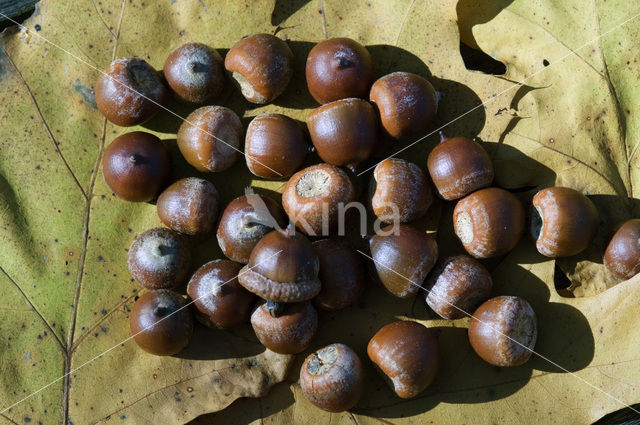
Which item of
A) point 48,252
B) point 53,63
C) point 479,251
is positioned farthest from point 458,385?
point 53,63

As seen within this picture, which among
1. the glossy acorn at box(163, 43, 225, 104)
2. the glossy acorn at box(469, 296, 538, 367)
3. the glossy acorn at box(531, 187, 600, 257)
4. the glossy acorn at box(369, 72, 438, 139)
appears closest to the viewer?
the glossy acorn at box(469, 296, 538, 367)

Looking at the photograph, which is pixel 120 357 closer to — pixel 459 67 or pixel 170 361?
pixel 170 361

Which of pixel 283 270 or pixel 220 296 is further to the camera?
pixel 220 296

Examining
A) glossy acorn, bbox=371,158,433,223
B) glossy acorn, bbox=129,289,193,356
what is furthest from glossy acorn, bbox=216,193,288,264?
glossy acorn, bbox=371,158,433,223

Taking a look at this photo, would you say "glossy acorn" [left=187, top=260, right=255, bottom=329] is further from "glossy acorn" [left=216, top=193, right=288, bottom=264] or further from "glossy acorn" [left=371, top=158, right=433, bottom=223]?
"glossy acorn" [left=371, top=158, right=433, bottom=223]

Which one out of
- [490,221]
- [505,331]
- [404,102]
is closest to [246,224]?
[404,102]

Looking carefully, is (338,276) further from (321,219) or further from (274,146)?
(274,146)
